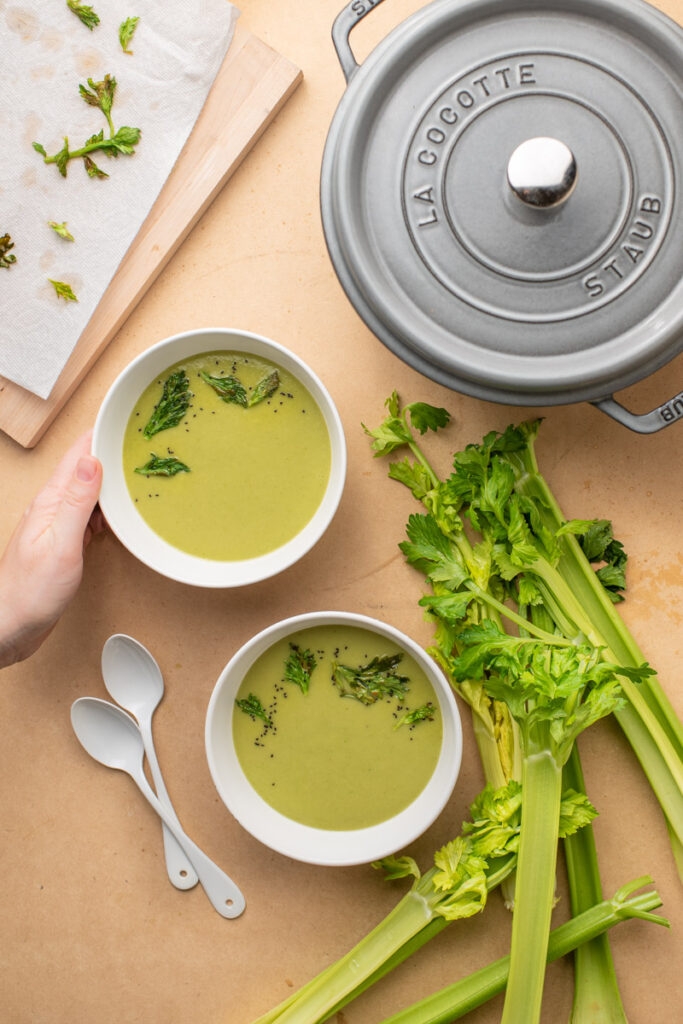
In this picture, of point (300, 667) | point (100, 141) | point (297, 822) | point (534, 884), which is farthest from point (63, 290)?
point (534, 884)

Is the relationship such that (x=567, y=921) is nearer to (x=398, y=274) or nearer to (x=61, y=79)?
(x=398, y=274)

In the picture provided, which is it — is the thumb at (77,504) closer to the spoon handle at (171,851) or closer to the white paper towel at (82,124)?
the white paper towel at (82,124)

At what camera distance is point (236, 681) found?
54.6 inches

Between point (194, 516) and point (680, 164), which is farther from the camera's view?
point (194, 516)

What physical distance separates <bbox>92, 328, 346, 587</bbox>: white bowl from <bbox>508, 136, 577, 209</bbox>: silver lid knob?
17.9 inches

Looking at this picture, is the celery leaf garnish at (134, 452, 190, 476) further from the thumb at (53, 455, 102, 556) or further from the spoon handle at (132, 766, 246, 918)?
the spoon handle at (132, 766, 246, 918)

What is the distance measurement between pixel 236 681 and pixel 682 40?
1.19m

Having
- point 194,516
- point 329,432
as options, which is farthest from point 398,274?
point 194,516

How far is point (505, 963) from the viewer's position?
140cm

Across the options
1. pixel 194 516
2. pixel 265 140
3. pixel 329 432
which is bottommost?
pixel 194 516

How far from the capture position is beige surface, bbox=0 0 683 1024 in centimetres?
146

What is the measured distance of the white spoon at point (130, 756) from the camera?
4.83ft

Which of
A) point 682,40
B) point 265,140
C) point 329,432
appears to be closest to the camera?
point 682,40

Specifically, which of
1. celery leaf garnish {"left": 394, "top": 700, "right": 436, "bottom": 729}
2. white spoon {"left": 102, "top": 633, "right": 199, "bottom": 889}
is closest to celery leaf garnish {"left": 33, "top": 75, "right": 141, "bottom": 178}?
white spoon {"left": 102, "top": 633, "right": 199, "bottom": 889}
